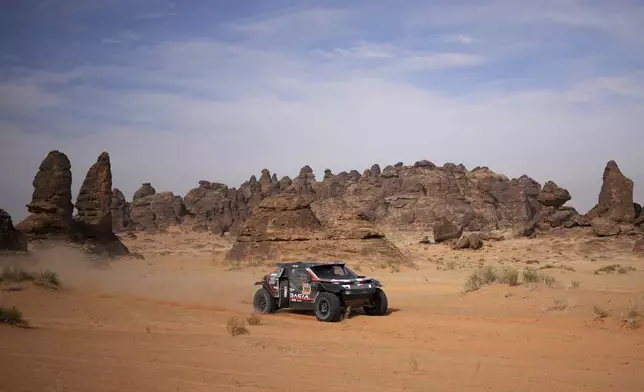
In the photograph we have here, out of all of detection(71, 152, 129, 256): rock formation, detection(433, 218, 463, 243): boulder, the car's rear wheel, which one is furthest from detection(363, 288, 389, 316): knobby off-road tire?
detection(433, 218, 463, 243): boulder

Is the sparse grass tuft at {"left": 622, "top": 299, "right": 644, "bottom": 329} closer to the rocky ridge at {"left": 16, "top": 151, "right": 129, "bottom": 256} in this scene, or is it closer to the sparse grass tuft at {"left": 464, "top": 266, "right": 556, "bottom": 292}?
the sparse grass tuft at {"left": 464, "top": 266, "right": 556, "bottom": 292}

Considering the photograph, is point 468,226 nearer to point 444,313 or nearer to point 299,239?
point 299,239

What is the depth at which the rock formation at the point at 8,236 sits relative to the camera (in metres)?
30.6

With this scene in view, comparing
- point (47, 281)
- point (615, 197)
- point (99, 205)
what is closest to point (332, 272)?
point (47, 281)

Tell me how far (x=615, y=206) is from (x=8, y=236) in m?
44.0

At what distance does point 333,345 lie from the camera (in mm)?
10812

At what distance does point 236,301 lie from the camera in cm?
2072

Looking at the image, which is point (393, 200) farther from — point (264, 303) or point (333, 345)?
point (333, 345)

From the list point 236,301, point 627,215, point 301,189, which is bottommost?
point 236,301

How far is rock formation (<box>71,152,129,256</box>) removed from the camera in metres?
42.8

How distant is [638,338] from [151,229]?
87708 mm

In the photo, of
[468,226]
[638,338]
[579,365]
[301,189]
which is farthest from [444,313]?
[301,189]

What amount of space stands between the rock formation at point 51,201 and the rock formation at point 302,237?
1186cm

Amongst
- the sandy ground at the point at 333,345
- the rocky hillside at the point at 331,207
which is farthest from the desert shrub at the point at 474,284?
the rocky hillside at the point at 331,207
